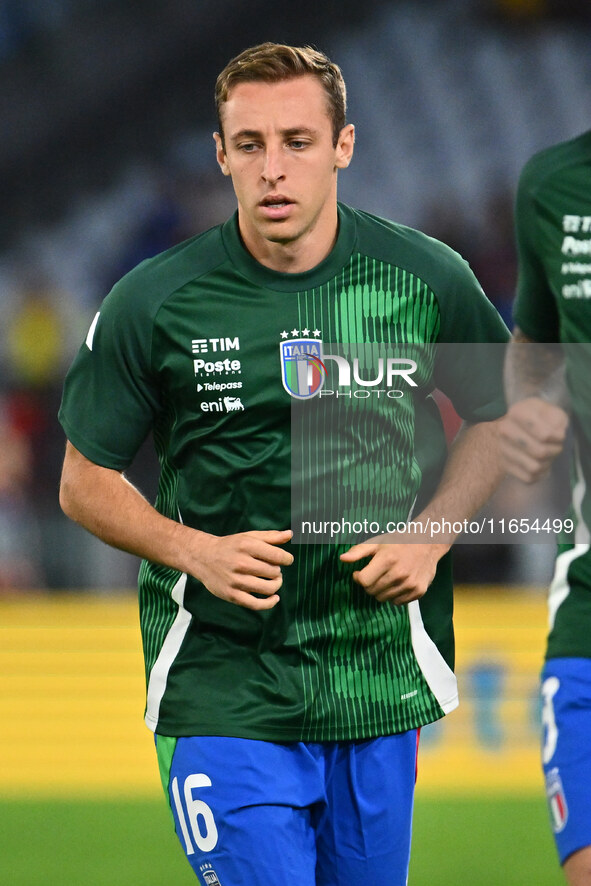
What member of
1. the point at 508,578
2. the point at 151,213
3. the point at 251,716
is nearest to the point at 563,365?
the point at 251,716

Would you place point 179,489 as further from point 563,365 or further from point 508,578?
point 508,578

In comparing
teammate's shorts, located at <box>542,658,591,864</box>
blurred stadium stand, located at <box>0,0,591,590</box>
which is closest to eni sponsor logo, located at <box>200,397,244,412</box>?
teammate's shorts, located at <box>542,658,591,864</box>

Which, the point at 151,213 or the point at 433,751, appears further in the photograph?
the point at 151,213

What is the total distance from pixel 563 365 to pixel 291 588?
0.67 m

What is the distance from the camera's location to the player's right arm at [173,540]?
2.48 metres

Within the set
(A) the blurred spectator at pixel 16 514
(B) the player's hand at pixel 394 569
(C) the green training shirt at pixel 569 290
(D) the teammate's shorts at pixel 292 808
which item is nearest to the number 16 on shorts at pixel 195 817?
(D) the teammate's shorts at pixel 292 808

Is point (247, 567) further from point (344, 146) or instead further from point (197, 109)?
point (197, 109)

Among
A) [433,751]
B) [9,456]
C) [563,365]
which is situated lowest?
[433,751]

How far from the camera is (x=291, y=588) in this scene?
2676 mm

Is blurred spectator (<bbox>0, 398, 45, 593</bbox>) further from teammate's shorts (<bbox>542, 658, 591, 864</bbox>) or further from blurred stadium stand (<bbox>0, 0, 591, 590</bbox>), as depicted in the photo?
teammate's shorts (<bbox>542, 658, 591, 864</bbox>)

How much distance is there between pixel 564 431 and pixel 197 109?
870cm

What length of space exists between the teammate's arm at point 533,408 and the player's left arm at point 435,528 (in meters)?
0.26

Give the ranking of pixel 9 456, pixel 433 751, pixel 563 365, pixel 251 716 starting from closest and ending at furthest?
pixel 563 365
pixel 251 716
pixel 433 751
pixel 9 456

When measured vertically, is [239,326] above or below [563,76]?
below
